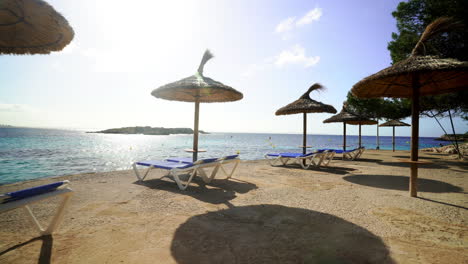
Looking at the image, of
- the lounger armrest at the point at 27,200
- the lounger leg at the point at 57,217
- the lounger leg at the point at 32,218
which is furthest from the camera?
the lounger leg at the point at 57,217

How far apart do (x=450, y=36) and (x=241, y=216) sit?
14102 mm

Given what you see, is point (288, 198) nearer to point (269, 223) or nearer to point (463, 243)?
point (269, 223)

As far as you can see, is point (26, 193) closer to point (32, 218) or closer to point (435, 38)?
point (32, 218)

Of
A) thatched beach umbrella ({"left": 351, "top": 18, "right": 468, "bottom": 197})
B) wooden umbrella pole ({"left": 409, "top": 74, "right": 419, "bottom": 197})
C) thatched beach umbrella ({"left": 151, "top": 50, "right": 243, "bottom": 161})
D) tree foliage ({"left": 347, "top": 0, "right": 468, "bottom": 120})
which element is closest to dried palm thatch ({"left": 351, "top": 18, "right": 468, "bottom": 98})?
thatched beach umbrella ({"left": 351, "top": 18, "right": 468, "bottom": 197})

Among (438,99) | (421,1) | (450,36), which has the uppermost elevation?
(421,1)

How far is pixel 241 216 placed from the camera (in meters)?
3.01

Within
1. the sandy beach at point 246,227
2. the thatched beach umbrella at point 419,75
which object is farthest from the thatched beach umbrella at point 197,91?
the thatched beach umbrella at point 419,75

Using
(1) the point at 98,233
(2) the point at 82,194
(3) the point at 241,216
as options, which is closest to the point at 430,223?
(3) the point at 241,216

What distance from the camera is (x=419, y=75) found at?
15.3ft

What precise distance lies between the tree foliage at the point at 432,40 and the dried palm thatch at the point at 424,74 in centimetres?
459

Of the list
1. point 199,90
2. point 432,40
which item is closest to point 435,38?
point 432,40

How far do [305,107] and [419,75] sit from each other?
3.98 meters

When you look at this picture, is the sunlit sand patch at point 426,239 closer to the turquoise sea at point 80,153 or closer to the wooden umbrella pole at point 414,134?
→ the wooden umbrella pole at point 414,134

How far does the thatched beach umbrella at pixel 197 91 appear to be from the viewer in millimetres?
5129
